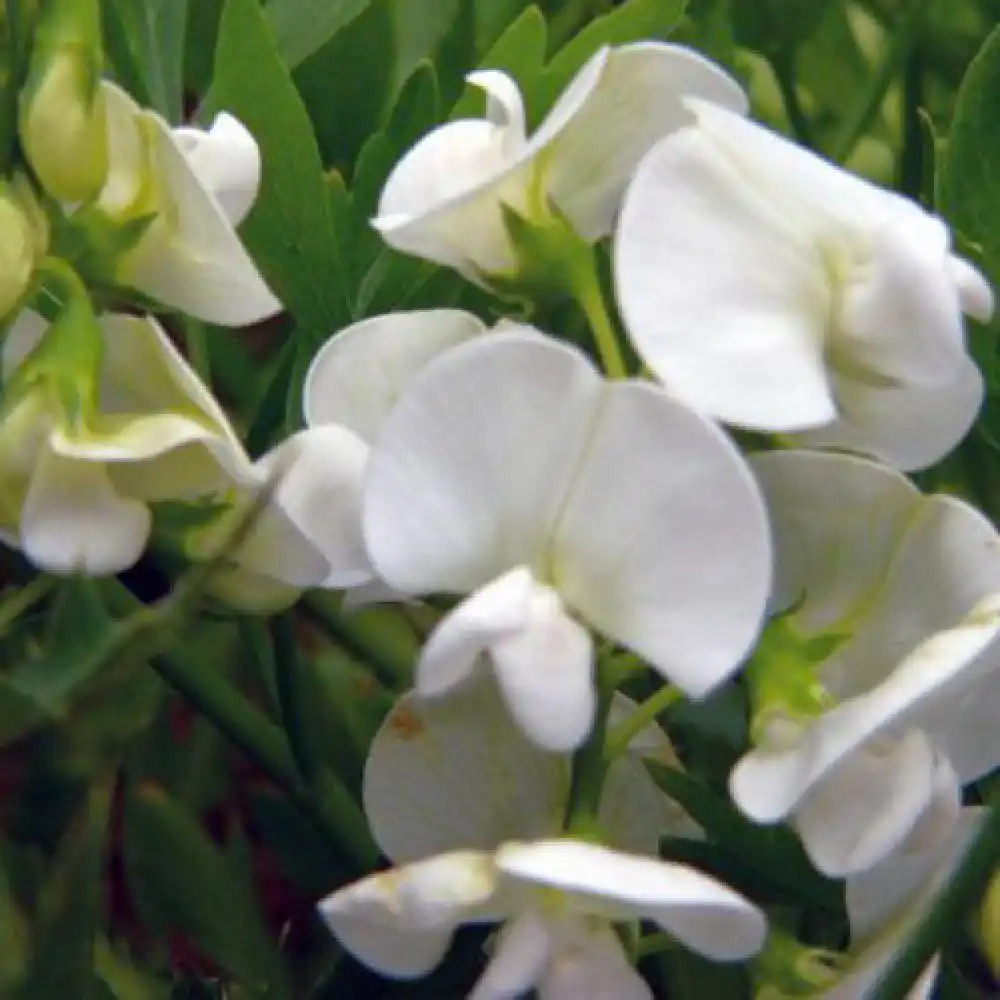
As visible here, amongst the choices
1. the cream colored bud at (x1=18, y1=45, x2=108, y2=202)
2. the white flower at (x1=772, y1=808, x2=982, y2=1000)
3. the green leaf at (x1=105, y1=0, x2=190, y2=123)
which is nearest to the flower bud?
the cream colored bud at (x1=18, y1=45, x2=108, y2=202)

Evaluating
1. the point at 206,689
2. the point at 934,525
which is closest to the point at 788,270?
the point at 934,525

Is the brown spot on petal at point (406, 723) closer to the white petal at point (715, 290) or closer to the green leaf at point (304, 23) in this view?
the white petal at point (715, 290)

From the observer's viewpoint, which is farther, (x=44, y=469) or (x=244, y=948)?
(x=244, y=948)

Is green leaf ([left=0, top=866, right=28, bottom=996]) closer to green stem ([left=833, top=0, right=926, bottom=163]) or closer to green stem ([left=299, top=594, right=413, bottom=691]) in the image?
green stem ([left=299, top=594, right=413, bottom=691])

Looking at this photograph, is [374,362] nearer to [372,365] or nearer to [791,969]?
[372,365]

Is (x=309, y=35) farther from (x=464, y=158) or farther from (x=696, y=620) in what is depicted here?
(x=696, y=620)

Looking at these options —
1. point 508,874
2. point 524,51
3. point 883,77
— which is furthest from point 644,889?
point 883,77
